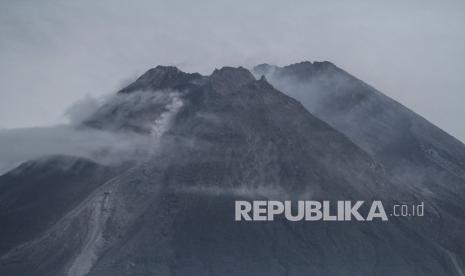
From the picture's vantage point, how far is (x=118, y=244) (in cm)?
16412

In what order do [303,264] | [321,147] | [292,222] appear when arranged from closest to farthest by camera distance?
[303,264], [292,222], [321,147]

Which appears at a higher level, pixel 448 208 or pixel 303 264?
pixel 448 208

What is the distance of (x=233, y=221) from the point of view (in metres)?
174

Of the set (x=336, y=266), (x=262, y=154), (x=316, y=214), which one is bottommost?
(x=336, y=266)

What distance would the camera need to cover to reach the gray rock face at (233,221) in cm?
16100

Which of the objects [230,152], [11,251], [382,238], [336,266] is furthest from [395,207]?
[11,251]

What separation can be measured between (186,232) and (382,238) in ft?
121

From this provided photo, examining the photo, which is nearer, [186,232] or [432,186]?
[186,232]

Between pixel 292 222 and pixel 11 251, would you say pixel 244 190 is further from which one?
pixel 11 251

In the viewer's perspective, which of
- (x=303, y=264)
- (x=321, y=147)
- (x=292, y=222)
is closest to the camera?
(x=303, y=264)

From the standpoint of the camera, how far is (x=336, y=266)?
16312cm

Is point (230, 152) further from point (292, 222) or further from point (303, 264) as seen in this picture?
point (303, 264)

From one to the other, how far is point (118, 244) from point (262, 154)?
41035 mm

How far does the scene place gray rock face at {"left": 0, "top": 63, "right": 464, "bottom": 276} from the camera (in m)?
161
